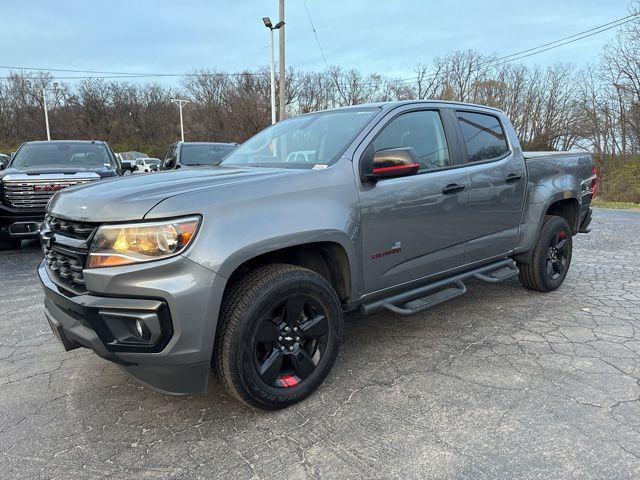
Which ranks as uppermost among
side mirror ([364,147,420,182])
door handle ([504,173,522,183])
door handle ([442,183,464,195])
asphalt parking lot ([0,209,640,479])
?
side mirror ([364,147,420,182])

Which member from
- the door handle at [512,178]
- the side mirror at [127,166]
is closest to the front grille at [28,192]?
the side mirror at [127,166]

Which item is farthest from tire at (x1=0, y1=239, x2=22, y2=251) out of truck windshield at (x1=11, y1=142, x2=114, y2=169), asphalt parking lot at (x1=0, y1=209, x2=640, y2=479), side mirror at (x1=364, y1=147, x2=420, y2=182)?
side mirror at (x1=364, y1=147, x2=420, y2=182)

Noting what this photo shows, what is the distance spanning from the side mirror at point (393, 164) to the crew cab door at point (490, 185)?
103 cm

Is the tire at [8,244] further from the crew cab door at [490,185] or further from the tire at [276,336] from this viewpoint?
the crew cab door at [490,185]

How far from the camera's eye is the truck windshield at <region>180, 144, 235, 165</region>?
10.5 metres

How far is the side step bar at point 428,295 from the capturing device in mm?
3234

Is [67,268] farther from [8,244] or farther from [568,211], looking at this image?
[8,244]

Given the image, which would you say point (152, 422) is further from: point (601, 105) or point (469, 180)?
point (601, 105)

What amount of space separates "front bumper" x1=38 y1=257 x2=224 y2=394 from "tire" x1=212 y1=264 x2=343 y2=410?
130 millimetres

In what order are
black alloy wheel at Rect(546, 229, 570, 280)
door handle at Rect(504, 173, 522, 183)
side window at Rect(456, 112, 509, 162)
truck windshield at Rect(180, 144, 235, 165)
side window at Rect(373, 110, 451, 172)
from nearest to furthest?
side window at Rect(373, 110, 451, 172), side window at Rect(456, 112, 509, 162), door handle at Rect(504, 173, 522, 183), black alloy wheel at Rect(546, 229, 570, 280), truck windshield at Rect(180, 144, 235, 165)

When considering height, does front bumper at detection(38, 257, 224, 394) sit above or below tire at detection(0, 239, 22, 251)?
above

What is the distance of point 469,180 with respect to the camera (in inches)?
149

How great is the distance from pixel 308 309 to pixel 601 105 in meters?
32.2

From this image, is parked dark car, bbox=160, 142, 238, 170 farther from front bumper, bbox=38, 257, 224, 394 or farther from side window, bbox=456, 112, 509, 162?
front bumper, bbox=38, 257, 224, 394
